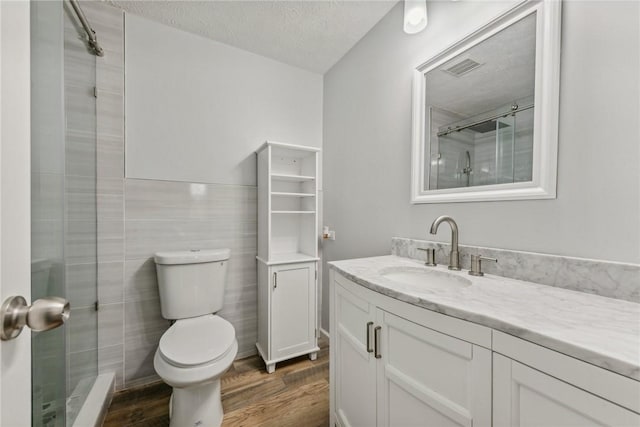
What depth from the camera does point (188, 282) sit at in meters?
1.60

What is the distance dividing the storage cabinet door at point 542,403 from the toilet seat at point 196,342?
1.16 m

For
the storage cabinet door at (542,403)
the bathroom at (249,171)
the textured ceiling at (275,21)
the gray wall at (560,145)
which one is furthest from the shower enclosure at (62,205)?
the gray wall at (560,145)

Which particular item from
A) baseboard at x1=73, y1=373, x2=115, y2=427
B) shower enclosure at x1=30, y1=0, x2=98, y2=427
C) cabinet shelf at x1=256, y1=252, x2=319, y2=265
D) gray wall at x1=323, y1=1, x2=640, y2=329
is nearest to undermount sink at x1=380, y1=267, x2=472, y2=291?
gray wall at x1=323, y1=1, x2=640, y2=329

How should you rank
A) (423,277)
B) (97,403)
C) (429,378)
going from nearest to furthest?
(429,378) < (423,277) < (97,403)

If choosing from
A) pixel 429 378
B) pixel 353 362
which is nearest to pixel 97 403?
pixel 353 362

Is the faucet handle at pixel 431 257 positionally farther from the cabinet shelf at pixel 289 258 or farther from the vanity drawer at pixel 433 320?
the cabinet shelf at pixel 289 258

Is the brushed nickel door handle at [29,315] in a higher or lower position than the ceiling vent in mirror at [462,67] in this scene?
lower

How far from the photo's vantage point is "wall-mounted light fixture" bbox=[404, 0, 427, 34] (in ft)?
4.21

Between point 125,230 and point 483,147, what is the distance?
2156 millimetres

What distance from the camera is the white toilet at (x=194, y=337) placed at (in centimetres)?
117

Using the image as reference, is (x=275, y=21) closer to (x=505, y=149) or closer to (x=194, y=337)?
(x=505, y=149)

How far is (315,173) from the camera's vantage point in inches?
77.5

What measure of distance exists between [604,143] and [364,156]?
1239mm

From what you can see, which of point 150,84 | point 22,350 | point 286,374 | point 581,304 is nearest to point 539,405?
point 581,304
